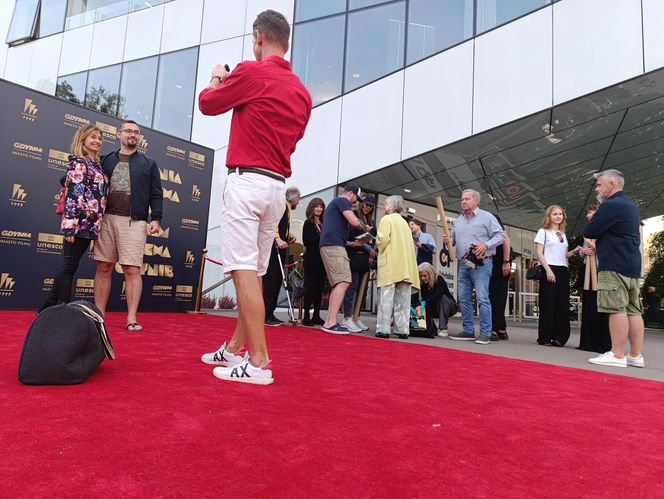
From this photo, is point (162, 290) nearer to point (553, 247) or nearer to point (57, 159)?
point (57, 159)

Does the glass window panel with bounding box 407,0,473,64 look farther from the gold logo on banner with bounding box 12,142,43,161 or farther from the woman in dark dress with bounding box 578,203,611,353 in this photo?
the gold logo on banner with bounding box 12,142,43,161

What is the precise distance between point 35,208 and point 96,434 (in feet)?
17.1

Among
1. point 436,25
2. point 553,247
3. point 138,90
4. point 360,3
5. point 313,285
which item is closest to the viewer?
point 553,247

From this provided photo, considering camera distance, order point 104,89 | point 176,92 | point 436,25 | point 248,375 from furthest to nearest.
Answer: point 104,89 < point 176,92 < point 436,25 < point 248,375

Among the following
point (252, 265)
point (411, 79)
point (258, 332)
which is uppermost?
point (411, 79)

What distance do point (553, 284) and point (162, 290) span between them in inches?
207

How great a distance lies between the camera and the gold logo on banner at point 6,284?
207 inches

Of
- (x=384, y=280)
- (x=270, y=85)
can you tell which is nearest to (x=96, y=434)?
(x=270, y=85)

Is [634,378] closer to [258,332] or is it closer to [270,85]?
[258,332]

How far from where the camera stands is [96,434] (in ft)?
4.44

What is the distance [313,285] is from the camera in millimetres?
6008

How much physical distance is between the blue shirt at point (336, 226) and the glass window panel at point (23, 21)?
53.9 ft

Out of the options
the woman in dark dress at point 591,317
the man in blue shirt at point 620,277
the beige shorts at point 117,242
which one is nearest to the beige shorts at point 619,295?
the man in blue shirt at point 620,277

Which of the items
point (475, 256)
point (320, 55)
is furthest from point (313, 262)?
point (320, 55)
